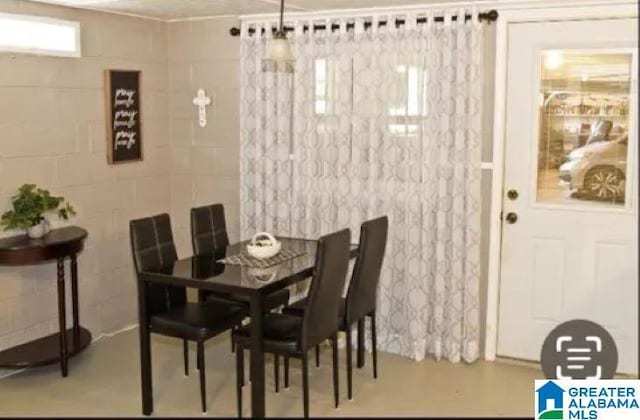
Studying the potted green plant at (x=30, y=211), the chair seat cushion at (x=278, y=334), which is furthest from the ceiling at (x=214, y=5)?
the chair seat cushion at (x=278, y=334)

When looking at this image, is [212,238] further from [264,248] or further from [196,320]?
[196,320]

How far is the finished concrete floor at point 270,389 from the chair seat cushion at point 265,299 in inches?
14.6

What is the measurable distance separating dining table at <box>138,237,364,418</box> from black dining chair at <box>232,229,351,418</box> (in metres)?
0.17

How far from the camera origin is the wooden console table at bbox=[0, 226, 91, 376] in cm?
411

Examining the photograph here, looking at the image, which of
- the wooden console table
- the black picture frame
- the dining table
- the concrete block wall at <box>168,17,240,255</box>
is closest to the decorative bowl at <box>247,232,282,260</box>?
the dining table

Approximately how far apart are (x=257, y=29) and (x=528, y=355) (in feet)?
8.81

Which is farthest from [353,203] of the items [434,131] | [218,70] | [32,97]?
[32,97]

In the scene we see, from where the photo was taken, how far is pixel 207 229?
4641 mm

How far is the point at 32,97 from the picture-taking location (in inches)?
176

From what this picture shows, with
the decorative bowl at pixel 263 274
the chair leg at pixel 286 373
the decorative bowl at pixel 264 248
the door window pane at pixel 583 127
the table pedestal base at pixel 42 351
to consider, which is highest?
the door window pane at pixel 583 127

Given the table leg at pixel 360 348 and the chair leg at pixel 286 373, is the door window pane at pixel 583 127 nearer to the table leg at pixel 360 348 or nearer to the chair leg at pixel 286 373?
the table leg at pixel 360 348

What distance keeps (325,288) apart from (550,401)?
136cm

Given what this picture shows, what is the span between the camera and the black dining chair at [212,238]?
4520mm

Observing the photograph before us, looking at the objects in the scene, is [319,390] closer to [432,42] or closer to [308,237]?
[308,237]
